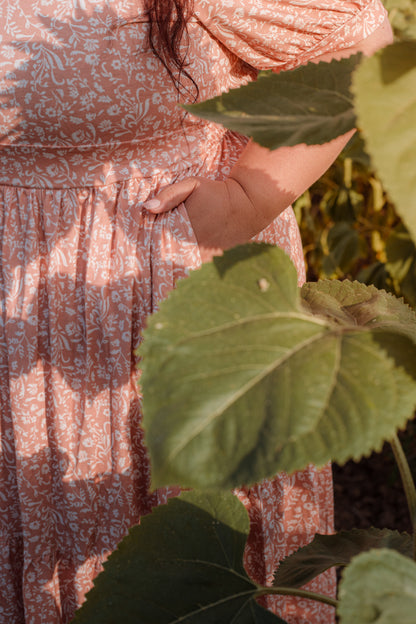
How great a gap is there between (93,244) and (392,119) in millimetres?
678

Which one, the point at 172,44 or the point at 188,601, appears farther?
the point at 172,44

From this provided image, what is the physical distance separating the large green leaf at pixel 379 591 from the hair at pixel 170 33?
2.28 feet

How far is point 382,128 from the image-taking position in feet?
0.97

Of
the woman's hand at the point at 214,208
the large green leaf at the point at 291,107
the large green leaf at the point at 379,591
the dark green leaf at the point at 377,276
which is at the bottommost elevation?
the large green leaf at the point at 379,591

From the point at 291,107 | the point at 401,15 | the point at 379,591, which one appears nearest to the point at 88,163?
the point at 291,107

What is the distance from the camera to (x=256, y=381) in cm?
34

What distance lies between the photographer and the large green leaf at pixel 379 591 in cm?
30

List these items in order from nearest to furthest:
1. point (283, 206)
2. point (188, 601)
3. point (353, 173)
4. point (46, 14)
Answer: point (188, 601) < point (46, 14) < point (283, 206) < point (353, 173)

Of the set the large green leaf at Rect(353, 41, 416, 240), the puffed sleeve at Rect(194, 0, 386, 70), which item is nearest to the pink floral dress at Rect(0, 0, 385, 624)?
the puffed sleeve at Rect(194, 0, 386, 70)

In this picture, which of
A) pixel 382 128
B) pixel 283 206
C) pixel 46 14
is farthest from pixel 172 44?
pixel 382 128

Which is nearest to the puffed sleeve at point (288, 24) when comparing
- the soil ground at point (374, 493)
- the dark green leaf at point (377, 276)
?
the dark green leaf at point (377, 276)

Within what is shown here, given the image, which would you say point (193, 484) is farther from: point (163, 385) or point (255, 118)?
point (255, 118)

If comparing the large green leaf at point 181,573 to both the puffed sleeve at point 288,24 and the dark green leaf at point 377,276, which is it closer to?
the puffed sleeve at point 288,24

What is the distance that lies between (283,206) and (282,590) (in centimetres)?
60
